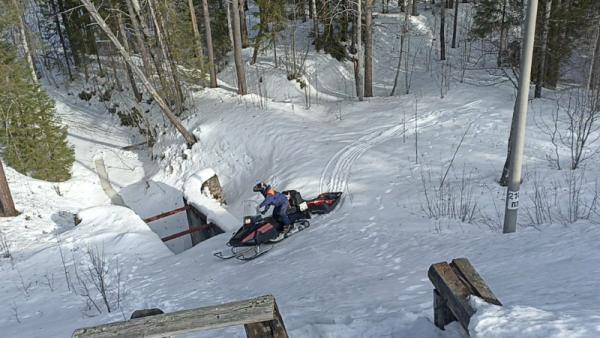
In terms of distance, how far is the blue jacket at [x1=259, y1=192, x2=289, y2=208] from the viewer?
9364 millimetres

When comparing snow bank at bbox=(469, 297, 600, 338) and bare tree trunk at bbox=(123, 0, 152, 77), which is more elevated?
bare tree trunk at bbox=(123, 0, 152, 77)

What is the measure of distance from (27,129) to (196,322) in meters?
16.4

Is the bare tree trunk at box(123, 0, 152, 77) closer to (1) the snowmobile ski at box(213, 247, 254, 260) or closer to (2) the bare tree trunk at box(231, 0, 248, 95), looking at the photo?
→ (2) the bare tree trunk at box(231, 0, 248, 95)

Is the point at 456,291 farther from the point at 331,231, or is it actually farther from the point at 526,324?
the point at 331,231

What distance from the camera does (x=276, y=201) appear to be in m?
9.53

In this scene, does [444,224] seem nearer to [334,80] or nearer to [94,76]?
[334,80]

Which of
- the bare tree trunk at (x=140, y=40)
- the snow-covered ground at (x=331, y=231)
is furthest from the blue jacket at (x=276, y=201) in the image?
the bare tree trunk at (x=140, y=40)

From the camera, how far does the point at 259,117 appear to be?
56.7 ft

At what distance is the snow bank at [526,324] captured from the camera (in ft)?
8.46

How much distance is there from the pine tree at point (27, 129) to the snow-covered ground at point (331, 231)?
817mm

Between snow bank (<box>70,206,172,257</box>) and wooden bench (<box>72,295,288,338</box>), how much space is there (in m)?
7.31

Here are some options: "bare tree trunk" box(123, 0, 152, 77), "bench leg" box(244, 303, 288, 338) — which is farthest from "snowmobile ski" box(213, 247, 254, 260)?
"bare tree trunk" box(123, 0, 152, 77)

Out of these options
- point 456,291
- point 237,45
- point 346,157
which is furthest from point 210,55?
point 456,291

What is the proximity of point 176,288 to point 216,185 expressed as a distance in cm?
676
